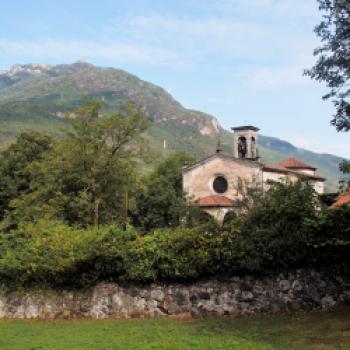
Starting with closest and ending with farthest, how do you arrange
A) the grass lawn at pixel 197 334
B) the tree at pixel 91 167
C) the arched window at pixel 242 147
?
1. the grass lawn at pixel 197 334
2. the tree at pixel 91 167
3. the arched window at pixel 242 147

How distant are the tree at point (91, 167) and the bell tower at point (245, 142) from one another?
21904mm

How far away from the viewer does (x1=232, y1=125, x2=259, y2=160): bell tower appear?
49.1 meters

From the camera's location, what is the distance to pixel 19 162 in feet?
138

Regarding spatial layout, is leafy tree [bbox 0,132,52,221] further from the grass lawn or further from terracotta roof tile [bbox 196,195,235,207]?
the grass lawn

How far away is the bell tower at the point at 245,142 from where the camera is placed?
4909cm

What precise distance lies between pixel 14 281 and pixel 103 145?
11.6m

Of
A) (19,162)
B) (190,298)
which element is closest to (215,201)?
(19,162)

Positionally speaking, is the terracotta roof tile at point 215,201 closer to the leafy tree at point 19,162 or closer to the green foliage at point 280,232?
the leafy tree at point 19,162

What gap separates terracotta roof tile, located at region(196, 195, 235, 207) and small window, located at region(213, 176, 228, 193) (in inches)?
62.0

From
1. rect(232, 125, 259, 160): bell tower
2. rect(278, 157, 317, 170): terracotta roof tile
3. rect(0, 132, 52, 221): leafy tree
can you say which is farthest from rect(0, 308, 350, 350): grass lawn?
rect(278, 157, 317, 170): terracotta roof tile

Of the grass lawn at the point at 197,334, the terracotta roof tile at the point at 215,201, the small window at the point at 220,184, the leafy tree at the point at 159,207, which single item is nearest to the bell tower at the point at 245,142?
the small window at the point at 220,184

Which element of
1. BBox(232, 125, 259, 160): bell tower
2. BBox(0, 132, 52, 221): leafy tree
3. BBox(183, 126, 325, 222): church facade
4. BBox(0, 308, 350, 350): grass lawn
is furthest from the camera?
BBox(232, 125, 259, 160): bell tower

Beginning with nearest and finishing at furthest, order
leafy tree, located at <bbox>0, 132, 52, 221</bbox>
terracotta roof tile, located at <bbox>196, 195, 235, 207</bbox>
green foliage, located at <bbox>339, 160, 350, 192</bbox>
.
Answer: green foliage, located at <bbox>339, 160, 350, 192</bbox> → leafy tree, located at <bbox>0, 132, 52, 221</bbox> → terracotta roof tile, located at <bbox>196, 195, 235, 207</bbox>

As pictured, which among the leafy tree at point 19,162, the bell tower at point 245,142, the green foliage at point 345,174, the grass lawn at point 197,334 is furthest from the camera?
the bell tower at point 245,142
